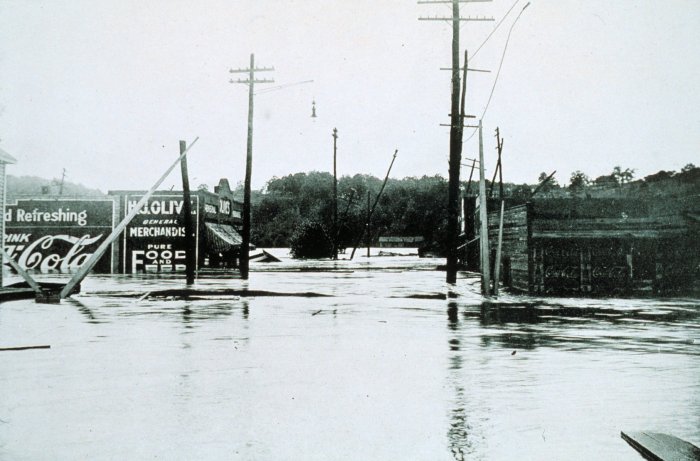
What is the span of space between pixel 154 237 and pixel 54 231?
19.4 feet

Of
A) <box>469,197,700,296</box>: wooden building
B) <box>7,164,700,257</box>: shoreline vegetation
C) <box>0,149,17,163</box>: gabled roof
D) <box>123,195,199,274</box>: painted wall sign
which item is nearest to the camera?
<box>469,197,700,296</box>: wooden building

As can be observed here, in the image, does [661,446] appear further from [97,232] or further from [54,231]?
[54,231]

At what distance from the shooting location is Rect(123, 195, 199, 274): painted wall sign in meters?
42.3

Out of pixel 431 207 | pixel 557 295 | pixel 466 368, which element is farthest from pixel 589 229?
pixel 431 207

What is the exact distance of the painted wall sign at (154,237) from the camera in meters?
42.3

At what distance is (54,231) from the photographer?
4219cm

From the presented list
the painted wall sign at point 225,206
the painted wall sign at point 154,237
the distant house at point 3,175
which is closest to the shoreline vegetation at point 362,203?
the painted wall sign at point 225,206

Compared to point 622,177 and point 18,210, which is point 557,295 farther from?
point 622,177

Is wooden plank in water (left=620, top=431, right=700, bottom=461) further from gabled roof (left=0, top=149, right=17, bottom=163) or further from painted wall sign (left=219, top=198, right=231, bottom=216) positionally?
painted wall sign (left=219, top=198, right=231, bottom=216)

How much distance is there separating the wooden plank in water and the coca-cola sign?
133 feet

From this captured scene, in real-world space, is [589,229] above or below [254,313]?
above

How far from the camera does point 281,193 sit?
442 feet

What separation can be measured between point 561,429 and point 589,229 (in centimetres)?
1763

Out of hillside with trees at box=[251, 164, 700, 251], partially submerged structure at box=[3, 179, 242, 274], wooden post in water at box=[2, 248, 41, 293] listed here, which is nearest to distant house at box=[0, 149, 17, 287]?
wooden post in water at box=[2, 248, 41, 293]
